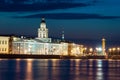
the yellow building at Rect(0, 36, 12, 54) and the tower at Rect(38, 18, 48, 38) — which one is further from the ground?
the tower at Rect(38, 18, 48, 38)

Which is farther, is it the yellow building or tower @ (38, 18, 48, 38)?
tower @ (38, 18, 48, 38)

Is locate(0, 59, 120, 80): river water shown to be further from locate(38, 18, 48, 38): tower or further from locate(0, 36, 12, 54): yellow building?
locate(38, 18, 48, 38): tower

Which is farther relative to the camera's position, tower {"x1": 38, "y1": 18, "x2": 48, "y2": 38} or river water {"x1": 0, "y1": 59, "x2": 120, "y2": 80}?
tower {"x1": 38, "y1": 18, "x2": 48, "y2": 38}

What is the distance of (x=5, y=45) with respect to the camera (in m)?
159

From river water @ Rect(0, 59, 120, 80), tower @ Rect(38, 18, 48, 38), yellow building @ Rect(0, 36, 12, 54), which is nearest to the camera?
river water @ Rect(0, 59, 120, 80)

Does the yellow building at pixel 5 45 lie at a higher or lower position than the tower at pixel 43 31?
lower

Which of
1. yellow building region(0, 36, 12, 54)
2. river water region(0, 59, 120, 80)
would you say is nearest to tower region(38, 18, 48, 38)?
yellow building region(0, 36, 12, 54)

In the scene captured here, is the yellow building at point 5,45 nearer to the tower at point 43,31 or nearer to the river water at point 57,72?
the tower at point 43,31

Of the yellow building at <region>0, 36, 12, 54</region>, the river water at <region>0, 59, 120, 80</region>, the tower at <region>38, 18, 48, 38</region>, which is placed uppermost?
the tower at <region>38, 18, 48, 38</region>

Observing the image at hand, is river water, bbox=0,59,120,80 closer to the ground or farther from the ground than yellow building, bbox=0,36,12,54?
closer to the ground

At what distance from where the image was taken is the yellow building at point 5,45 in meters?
157

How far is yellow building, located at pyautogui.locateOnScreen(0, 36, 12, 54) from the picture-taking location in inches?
6181

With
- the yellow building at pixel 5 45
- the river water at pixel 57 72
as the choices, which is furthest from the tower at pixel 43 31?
the river water at pixel 57 72

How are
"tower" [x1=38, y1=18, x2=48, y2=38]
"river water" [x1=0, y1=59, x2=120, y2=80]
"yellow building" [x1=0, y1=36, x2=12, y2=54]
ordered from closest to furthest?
"river water" [x1=0, y1=59, x2=120, y2=80]
"yellow building" [x1=0, y1=36, x2=12, y2=54]
"tower" [x1=38, y1=18, x2=48, y2=38]
